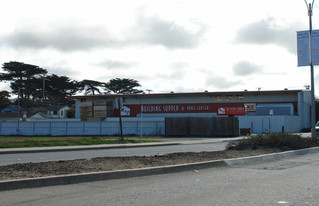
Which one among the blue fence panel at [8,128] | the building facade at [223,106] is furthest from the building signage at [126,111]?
the blue fence panel at [8,128]

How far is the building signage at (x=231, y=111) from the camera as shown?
1886 inches

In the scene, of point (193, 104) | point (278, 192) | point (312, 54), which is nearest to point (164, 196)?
point (278, 192)

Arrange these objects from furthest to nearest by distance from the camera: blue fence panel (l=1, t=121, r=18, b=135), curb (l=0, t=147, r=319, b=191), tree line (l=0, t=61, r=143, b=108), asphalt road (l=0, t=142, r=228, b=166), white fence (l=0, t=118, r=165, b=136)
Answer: tree line (l=0, t=61, r=143, b=108) < blue fence panel (l=1, t=121, r=18, b=135) < white fence (l=0, t=118, r=165, b=136) < asphalt road (l=0, t=142, r=228, b=166) < curb (l=0, t=147, r=319, b=191)

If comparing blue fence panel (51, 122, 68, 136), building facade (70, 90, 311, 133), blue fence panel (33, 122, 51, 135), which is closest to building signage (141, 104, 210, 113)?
building facade (70, 90, 311, 133)

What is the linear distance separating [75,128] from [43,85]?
37.0 meters

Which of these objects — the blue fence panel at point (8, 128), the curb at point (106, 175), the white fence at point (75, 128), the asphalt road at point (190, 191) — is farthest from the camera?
the blue fence panel at point (8, 128)

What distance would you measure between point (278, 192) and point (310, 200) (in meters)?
0.81

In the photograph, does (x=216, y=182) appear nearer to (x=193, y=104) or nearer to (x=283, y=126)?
(x=283, y=126)

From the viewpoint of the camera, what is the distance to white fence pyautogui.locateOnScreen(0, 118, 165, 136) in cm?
4209

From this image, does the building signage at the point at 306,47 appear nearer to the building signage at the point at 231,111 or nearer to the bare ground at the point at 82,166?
the bare ground at the point at 82,166

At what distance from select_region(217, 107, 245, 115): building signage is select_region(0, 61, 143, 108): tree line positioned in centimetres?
3284

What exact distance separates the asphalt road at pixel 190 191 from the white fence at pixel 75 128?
32.1 m

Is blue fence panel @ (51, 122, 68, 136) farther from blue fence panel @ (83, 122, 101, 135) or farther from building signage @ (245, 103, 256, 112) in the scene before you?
building signage @ (245, 103, 256, 112)

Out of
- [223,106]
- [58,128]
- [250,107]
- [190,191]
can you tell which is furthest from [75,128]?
[190,191]
